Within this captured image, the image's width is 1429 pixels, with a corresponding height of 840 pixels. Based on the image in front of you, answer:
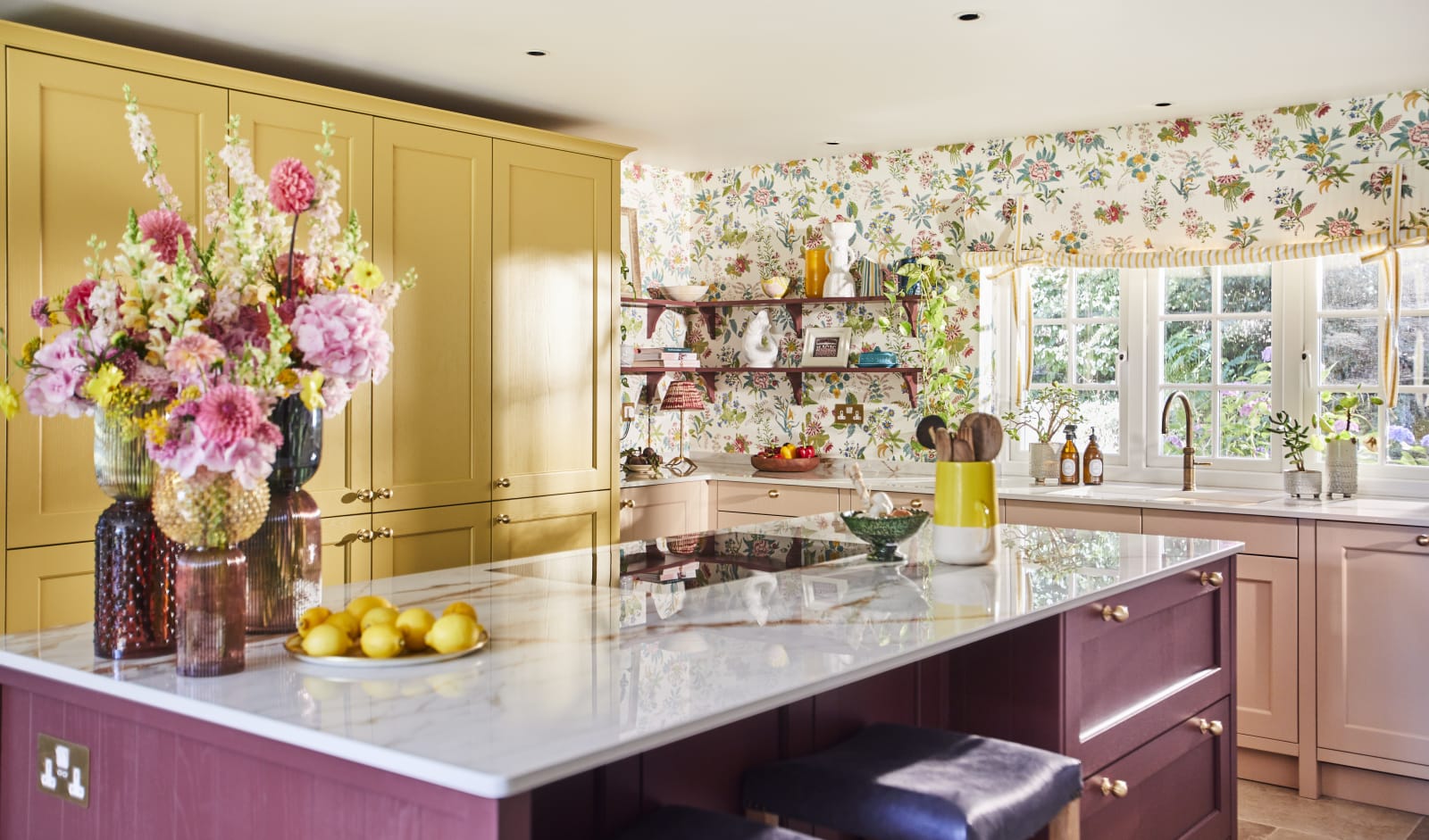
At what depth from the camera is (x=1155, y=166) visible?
4711 mm

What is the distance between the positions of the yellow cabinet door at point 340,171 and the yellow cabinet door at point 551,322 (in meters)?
0.53

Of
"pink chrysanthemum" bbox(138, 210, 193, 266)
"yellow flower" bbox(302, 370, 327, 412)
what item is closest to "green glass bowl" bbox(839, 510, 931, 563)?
"yellow flower" bbox(302, 370, 327, 412)

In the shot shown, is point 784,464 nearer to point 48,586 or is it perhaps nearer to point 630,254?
point 630,254

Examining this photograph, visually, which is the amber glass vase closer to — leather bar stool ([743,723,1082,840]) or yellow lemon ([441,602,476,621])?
yellow lemon ([441,602,476,621])

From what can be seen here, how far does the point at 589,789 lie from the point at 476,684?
1.02 feet

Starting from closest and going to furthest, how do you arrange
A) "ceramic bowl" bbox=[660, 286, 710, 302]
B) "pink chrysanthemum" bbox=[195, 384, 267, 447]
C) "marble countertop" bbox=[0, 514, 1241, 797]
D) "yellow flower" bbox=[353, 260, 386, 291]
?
1. "marble countertop" bbox=[0, 514, 1241, 797]
2. "pink chrysanthemum" bbox=[195, 384, 267, 447]
3. "yellow flower" bbox=[353, 260, 386, 291]
4. "ceramic bowl" bbox=[660, 286, 710, 302]

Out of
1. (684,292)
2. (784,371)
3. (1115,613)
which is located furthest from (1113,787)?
(684,292)

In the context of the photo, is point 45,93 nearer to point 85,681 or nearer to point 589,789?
point 85,681

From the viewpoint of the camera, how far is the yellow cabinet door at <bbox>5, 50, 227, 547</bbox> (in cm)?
315

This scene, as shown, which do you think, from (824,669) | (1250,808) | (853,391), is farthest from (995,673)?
(853,391)

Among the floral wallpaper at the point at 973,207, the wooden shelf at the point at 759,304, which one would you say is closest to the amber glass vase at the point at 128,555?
the wooden shelf at the point at 759,304

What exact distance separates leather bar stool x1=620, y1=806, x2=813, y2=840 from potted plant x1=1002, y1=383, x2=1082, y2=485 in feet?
11.1

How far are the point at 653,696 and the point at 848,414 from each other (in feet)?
13.4

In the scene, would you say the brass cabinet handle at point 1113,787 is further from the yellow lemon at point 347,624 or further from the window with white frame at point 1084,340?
the window with white frame at point 1084,340
